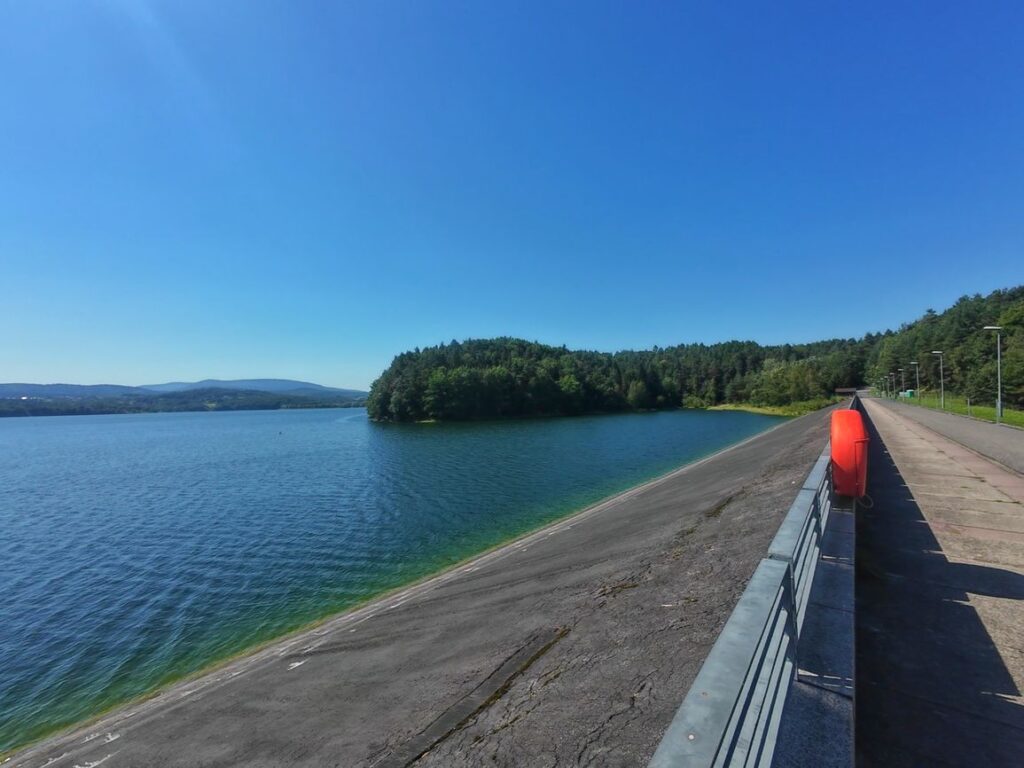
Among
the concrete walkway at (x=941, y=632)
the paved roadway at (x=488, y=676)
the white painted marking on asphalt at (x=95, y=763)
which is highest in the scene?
the concrete walkway at (x=941, y=632)

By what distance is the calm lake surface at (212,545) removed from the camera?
1079 centimetres

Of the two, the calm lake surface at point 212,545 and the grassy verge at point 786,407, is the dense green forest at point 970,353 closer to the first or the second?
the grassy verge at point 786,407

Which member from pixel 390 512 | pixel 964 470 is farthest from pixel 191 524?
pixel 964 470

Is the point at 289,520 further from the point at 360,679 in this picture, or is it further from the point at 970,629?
the point at 970,629

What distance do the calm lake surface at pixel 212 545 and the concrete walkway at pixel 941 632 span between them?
1219 cm

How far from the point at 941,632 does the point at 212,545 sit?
21325mm

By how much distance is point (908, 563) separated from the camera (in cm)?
605

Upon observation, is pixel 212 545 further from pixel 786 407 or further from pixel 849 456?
pixel 786 407

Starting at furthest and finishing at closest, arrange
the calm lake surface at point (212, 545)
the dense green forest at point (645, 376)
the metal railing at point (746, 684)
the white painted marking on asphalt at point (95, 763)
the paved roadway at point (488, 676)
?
the dense green forest at point (645, 376) → the calm lake surface at point (212, 545) → the white painted marking on asphalt at point (95, 763) → the paved roadway at point (488, 676) → the metal railing at point (746, 684)

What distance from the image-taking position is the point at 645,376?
413 feet

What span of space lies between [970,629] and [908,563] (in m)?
1.72

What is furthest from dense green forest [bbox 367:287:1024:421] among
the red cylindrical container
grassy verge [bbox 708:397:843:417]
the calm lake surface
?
the red cylindrical container

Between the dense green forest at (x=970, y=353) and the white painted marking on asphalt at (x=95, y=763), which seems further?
the dense green forest at (x=970, y=353)

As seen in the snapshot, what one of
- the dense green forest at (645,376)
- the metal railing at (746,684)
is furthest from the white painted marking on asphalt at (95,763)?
the dense green forest at (645,376)
